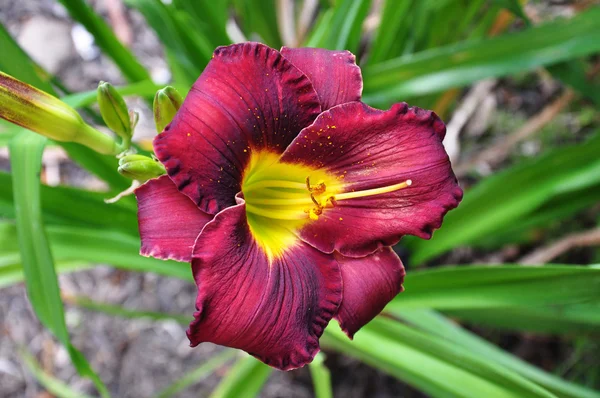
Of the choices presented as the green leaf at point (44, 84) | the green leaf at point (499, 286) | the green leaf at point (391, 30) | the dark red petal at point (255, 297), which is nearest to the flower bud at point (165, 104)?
the dark red petal at point (255, 297)

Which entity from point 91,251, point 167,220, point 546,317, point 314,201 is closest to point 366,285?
point 314,201

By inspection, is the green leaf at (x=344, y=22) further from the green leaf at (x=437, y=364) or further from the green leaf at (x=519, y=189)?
the green leaf at (x=437, y=364)

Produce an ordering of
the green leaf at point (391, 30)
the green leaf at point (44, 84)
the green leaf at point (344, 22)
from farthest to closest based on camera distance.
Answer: the green leaf at point (391, 30) → the green leaf at point (344, 22) → the green leaf at point (44, 84)

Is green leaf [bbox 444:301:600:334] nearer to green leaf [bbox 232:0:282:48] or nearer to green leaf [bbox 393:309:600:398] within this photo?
green leaf [bbox 393:309:600:398]

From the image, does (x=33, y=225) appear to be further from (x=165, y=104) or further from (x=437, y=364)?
(x=437, y=364)

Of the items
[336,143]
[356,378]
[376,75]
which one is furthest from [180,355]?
[336,143]

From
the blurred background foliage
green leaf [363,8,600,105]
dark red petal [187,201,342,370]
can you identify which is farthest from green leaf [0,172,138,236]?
green leaf [363,8,600,105]
